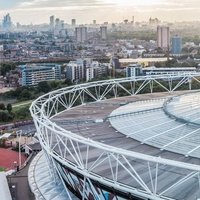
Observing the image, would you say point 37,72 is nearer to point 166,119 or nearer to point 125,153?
point 166,119

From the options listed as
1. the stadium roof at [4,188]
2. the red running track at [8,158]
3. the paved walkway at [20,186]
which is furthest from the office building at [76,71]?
the stadium roof at [4,188]

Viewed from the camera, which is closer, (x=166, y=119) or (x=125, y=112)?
(x=166, y=119)

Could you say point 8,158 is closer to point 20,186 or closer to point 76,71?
point 20,186

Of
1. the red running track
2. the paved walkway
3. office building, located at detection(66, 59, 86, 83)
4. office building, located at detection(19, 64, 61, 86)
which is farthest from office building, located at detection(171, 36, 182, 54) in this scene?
the paved walkway

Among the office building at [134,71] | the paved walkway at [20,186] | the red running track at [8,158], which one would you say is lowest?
the red running track at [8,158]

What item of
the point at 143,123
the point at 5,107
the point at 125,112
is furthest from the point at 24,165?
the point at 5,107

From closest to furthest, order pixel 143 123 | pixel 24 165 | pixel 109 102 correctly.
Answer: pixel 143 123 < pixel 109 102 < pixel 24 165

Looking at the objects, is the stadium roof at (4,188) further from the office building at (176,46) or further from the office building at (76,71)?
the office building at (176,46)

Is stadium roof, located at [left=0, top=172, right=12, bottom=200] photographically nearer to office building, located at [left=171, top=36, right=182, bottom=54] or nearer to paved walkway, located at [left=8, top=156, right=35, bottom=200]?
paved walkway, located at [left=8, top=156, right=35, bottom=200]
